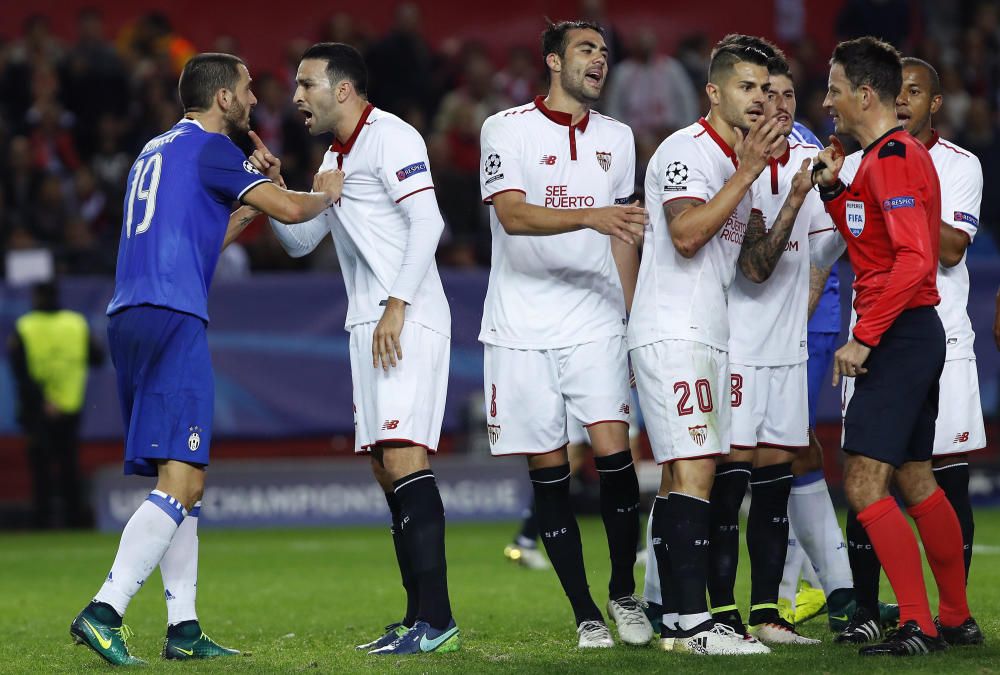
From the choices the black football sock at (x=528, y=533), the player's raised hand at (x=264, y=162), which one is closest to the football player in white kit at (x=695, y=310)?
the player's raised hand at (x=264, y=162)

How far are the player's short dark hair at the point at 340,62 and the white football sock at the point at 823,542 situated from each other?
298 centimetres

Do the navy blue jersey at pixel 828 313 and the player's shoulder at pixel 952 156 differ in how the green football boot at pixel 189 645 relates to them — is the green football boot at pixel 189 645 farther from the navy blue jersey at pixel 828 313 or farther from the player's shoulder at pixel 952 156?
the player's shoulder at pixel 952 156

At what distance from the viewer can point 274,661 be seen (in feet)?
20.9

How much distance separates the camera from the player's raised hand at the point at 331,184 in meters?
6.70

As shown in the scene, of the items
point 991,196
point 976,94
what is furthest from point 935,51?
point 991,196

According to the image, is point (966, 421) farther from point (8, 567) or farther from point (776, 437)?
point (8, 567)

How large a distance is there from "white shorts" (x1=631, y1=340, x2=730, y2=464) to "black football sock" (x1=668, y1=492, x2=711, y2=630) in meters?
0.22

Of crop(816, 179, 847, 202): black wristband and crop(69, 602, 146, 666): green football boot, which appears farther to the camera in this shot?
crop(816, 179, 847, 202): black wristband

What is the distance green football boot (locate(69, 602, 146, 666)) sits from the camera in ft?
20.0

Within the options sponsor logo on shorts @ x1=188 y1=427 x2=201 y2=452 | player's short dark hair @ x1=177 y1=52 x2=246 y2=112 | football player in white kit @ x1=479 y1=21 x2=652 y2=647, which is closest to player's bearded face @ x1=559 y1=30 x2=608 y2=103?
football player in white kit @ x1=479 y1=21 x2=652 y2=647

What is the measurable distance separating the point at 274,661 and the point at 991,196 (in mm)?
12303

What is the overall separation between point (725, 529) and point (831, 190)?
5.19 feet

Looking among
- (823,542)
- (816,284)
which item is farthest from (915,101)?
(823,542)

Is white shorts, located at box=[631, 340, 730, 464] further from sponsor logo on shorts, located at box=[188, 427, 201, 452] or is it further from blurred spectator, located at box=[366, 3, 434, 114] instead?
blurred spectator, located at box=[366, 3, 434, 114]
